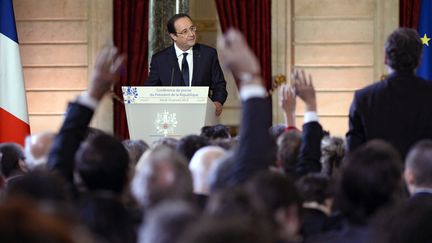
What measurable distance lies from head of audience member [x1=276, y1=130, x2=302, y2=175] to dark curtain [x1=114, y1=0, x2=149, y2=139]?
A: 6923 millimetres

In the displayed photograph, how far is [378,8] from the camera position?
11.2 metres

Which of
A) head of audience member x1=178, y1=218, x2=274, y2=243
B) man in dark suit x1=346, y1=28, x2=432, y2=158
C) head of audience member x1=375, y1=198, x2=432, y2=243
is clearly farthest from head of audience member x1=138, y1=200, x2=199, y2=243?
man in dark suit x1=346, y1=28, x2=432, y2=158

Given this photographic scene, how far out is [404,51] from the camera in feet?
15.5

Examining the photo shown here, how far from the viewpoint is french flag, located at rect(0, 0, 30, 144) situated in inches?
401

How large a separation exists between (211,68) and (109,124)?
9.57ft

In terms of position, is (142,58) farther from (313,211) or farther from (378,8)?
(313,211)

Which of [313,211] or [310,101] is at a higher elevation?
[310,101]

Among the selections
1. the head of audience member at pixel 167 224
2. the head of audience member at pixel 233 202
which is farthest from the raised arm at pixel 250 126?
the head of audience member at pixel 167 224

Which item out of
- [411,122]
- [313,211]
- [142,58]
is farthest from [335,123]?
[313,211]

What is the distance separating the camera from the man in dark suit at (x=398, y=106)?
465 centimetres

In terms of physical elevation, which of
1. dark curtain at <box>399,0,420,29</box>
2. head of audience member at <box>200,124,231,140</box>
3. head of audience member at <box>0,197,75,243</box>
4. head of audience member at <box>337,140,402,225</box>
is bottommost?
head of audience member at <box>200,124,231,140</box>

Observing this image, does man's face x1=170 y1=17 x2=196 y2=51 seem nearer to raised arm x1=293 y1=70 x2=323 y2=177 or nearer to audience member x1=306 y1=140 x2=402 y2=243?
raised arm x1=293 y1=70 x2=323 y2=177

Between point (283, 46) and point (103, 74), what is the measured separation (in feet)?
24.8

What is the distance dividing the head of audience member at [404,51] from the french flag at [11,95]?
20.1ft
